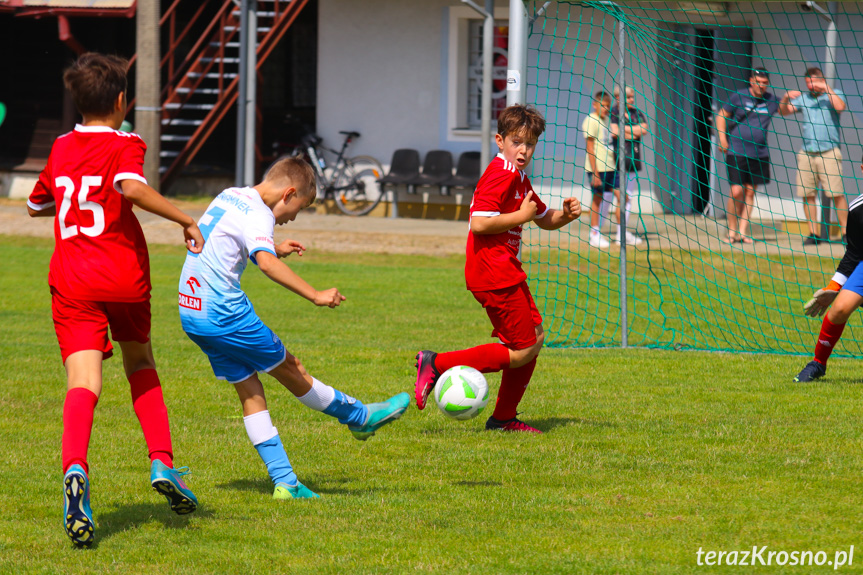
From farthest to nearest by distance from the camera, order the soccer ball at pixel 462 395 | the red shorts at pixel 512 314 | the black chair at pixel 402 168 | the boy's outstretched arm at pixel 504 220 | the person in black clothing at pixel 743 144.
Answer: the black chair at pixel 402 168
the person in black clothing at pixel 743 144
the red shorts at pixel 512 314
the boy's outstretched arm at pixel 504 220
the soccer ball at pixel 462 395

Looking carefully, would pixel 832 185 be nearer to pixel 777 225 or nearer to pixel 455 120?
pixel 777 225

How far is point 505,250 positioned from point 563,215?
384mm

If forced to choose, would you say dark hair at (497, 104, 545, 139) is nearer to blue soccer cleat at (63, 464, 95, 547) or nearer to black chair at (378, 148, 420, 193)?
blue soccer cleat at (63, 464, 95, 547)

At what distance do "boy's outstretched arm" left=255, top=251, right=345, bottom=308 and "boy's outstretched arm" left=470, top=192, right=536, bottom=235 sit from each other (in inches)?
58.5

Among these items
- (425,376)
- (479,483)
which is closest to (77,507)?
(479,483)

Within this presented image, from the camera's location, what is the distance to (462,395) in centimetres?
540

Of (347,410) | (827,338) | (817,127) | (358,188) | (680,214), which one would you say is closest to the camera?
(347,410)

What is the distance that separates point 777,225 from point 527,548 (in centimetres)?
1164

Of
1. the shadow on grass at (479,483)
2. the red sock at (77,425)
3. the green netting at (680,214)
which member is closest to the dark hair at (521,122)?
the shadow on grass at (479,483)

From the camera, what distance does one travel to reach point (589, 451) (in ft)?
18.6

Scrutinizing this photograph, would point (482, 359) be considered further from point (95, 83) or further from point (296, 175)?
point (95, 83)

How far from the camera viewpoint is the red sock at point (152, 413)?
454cm

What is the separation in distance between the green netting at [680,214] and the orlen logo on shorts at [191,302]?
452 cm

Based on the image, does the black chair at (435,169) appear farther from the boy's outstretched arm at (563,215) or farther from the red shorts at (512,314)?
the red shorts at (512,314)
